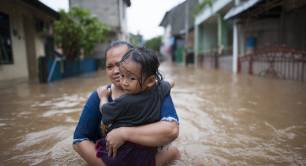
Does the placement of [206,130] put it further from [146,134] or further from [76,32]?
[76,32]

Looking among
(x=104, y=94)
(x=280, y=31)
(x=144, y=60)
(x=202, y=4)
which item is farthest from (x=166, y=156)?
(x=202, y=4)

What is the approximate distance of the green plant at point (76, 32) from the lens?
11.9 m

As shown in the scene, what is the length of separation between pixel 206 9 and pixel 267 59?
933 centimetres

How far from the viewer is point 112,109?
74.9 inches

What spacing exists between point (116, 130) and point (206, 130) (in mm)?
2194

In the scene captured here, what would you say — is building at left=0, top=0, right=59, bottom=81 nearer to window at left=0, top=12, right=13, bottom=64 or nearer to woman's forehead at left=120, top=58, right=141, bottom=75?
window at left=0, top=12, right=13, bottom=64

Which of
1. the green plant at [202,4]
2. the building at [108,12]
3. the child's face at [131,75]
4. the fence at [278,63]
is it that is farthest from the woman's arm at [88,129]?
the building at [108,12]

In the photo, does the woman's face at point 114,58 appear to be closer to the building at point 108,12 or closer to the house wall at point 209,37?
the building at point 108,12

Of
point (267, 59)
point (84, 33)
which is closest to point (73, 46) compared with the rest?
point (84, 33)

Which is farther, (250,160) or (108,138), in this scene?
(250,160)

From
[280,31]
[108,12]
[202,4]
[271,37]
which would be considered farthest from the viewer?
[108,12]

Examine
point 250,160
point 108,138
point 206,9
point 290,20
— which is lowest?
point 250,160

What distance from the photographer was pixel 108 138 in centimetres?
195

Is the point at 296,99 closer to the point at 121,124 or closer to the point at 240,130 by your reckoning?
the point at 240,130
